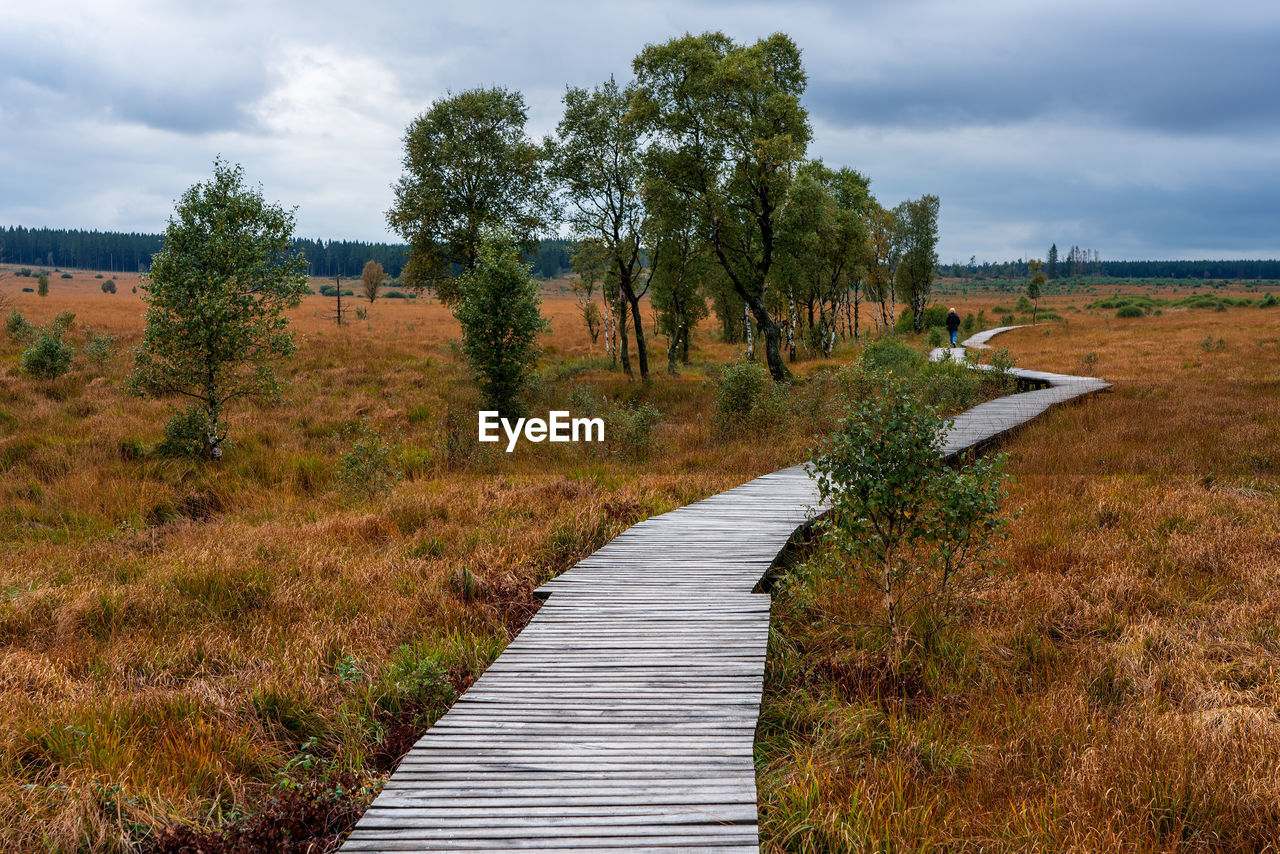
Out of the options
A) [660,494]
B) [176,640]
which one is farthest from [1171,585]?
[176,640]

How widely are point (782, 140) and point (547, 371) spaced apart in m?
14.2

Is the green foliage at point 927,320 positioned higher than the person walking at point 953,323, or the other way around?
the green foliage at point 927,320

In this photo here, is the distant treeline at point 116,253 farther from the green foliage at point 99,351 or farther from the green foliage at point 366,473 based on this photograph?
the green foliage at point 366,473

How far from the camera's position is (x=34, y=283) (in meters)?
89.8

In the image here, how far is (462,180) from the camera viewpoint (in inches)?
1097

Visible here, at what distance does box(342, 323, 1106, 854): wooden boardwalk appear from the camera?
3.31 m

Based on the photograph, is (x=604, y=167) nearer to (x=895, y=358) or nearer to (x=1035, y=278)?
(x=895, y=358)

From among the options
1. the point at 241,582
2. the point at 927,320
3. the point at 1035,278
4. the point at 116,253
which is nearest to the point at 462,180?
the point at 241,582

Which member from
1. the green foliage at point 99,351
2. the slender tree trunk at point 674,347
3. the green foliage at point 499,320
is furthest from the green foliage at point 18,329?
the slender tree trunk at point 674,347

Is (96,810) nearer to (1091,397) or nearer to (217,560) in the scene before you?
(217,560)

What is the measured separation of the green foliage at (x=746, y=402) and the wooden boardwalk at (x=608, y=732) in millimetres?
9665

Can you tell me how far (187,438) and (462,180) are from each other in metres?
16.3

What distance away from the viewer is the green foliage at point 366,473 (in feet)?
→ 40.8

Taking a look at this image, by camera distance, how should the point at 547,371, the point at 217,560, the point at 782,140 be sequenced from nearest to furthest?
the point at 217,560, the point at 782,140, the point at 547,371
